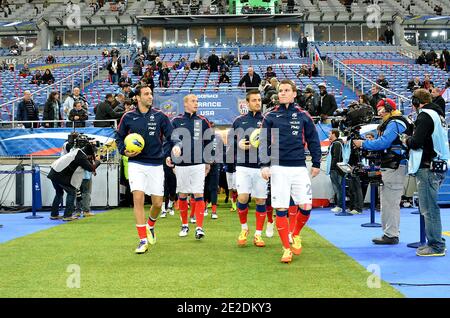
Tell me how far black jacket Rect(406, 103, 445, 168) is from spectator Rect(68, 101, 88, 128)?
1113 cm

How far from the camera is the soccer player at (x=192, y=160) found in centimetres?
934

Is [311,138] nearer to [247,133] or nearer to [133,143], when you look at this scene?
[247,133]

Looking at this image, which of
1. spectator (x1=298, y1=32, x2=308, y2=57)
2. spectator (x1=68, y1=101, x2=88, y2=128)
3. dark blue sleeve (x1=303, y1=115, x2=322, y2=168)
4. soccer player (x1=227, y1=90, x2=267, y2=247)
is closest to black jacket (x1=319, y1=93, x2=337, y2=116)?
spectator (x1=68, y1=101, x2=88, y2=128)

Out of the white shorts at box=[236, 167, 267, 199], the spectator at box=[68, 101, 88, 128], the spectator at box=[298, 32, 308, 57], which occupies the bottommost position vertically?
the white shorts at box=[236, 167, 267, 199]

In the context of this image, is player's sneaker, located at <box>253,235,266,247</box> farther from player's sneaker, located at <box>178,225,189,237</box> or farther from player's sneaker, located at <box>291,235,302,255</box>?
player's sneaker, located at <box>178,225,189,237</box>

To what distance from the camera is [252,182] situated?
8781 mm

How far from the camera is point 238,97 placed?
19031mm

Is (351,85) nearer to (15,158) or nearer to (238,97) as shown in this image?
(238,97)

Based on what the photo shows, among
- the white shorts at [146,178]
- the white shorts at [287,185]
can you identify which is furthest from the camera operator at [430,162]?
the white shorts at [146,178]

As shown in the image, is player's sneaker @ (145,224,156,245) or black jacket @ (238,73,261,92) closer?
player's sneaker @ (145,224,156,245)

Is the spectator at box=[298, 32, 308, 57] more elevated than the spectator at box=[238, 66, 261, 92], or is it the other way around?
the spectator at box=[298, 32, 308, 57]

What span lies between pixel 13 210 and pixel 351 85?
17.6 m

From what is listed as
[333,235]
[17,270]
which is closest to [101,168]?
[333,235]

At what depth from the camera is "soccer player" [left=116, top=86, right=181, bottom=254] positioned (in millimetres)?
8125
